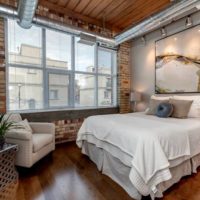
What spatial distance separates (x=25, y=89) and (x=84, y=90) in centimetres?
151

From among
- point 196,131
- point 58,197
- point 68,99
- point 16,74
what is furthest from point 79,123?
point 196,131

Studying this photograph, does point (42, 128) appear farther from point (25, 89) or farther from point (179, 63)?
point (179, 63)

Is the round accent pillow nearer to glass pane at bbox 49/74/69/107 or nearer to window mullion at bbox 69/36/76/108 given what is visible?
window mullion at bbox 69/36/76/108

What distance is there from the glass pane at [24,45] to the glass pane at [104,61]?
5.66ft

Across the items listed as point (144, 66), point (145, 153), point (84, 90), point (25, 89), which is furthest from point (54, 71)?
point (145, 153)

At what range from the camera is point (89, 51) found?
4.56m

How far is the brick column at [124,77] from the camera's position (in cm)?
499

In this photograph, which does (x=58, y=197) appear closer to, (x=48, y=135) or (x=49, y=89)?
(x=48, y=135)

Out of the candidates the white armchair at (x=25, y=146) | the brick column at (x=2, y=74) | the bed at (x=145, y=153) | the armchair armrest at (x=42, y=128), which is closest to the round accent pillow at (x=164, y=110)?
the bed at (x=145, y=153)

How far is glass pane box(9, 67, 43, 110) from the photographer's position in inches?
134

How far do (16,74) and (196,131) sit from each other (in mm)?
3510

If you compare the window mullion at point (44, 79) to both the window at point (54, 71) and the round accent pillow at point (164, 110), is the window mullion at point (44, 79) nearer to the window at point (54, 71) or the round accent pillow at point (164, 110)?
the window at point (54, 71)

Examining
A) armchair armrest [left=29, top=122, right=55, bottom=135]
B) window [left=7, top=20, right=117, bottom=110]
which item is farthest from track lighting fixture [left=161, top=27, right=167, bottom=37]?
armchair armrest [left=29, top=122, right=55, bottom=135]

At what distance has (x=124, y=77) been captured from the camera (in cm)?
509
